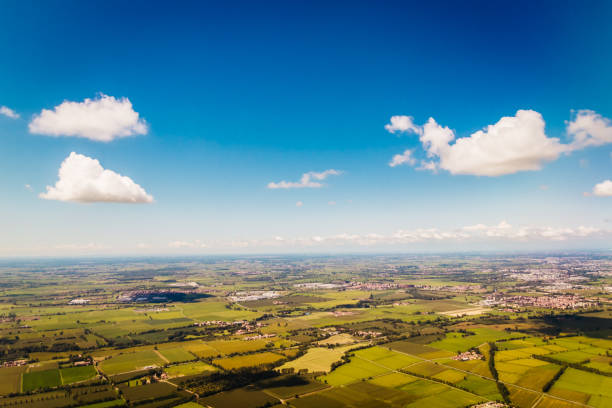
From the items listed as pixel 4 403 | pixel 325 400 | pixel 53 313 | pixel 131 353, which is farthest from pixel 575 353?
pixel 53 313

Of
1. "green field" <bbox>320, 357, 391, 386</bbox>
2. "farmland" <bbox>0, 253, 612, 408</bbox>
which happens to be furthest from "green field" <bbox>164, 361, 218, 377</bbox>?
"green field" <bbox>320, 357, 391, 386</bbox>

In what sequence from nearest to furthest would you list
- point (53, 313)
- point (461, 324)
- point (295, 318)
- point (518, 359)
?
point (518, 359) → point (461, 324) → point (295, 318) → point (53, 313)

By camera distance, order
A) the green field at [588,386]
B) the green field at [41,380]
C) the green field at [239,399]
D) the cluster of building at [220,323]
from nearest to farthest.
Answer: the green field at [588,386], the green field at [239,399], the green field at [41,380], the cluster of building at [220,323]

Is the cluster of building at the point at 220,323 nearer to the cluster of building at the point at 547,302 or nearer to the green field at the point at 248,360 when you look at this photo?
the green field at the point at 248,360

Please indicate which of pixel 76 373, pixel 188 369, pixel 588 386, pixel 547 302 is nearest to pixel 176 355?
pixel 188 369

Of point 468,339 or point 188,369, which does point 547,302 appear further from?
point 188,369

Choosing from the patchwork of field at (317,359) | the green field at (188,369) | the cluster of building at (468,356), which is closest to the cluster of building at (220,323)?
the patchwork of field at (317,359)

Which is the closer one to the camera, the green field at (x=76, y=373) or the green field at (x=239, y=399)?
the green field at (x=239, y=399)

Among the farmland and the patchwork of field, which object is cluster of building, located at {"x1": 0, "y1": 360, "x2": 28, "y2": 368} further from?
the patchwork of field

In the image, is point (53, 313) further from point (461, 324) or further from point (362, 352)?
point (461, 324)
